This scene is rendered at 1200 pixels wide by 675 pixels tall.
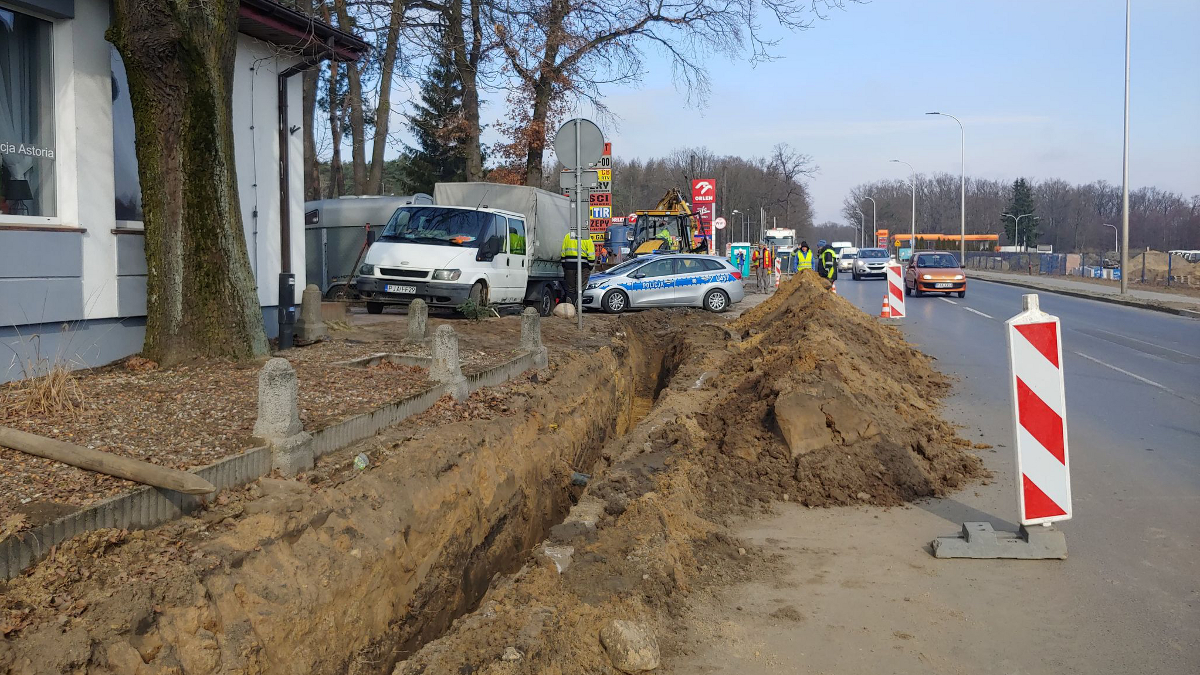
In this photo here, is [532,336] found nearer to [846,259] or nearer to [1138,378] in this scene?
[1138,378]

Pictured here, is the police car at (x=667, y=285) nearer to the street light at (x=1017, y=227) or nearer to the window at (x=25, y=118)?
the window at (x=25, y=118)

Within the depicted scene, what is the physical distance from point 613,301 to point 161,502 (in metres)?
17.9

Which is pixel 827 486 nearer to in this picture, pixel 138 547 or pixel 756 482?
pixel 756 482

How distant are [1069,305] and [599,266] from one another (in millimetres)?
14223

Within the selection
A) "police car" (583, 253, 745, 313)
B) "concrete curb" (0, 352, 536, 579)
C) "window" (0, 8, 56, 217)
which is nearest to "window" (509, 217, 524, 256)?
"police car" (583, 253, 745, 313)

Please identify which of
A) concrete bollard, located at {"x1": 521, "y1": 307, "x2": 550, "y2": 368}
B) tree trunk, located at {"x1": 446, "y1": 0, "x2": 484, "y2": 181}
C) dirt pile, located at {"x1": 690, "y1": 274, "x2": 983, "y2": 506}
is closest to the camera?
dirt pile, located at {"x1": 690, "y1": 274, "x2": 983, "y2": 506}

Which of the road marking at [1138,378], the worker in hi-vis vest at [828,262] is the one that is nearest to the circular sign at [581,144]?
the road marking at [1138,378]

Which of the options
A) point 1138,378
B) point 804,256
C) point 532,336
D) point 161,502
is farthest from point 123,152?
point 804,256

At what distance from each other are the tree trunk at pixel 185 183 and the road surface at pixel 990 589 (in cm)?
485

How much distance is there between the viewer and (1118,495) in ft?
22.0

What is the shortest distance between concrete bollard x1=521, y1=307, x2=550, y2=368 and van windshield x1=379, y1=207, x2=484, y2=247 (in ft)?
16.0

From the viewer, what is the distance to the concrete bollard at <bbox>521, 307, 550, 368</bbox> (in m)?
10.5

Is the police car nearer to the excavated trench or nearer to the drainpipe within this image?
the drainpipe

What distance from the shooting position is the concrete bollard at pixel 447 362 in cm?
802
